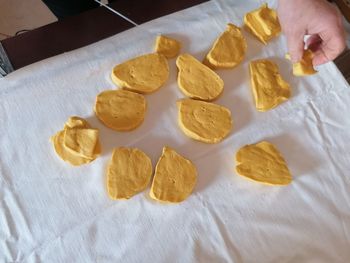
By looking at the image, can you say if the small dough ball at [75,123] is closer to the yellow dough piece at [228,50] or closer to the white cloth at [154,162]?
the white cloth at [154,162]

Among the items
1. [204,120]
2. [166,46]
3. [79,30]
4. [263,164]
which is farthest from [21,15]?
[263,164]

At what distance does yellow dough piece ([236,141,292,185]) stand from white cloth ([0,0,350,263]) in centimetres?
1

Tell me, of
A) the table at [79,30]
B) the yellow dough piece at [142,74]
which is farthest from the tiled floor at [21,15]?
the yellow dough piece at [142,74]

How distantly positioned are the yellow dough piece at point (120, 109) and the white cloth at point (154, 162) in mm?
16

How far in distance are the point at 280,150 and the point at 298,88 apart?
13cm

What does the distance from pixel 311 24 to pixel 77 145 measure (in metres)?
0.42

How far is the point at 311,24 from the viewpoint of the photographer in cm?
70

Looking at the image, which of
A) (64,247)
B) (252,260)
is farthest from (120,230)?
(252,260)

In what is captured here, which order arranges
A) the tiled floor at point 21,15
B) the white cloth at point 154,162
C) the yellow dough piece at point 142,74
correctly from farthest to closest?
1. the tiled floor at point 21,15
2. the yellow dough piece at point 142,74
3. the white cloth at point 154,162

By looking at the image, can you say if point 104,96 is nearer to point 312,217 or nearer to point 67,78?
point 67,78

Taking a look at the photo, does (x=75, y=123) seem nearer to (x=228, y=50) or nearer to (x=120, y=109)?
(x=120, y=109)

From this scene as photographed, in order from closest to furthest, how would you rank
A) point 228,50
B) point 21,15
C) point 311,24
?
point 311,24 < point 228,50 < point 21,15

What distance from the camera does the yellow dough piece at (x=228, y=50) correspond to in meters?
0.80

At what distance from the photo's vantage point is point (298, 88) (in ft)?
2.67
